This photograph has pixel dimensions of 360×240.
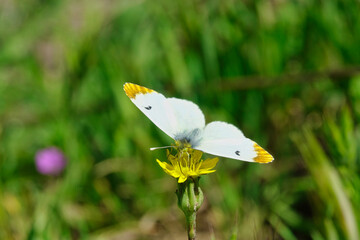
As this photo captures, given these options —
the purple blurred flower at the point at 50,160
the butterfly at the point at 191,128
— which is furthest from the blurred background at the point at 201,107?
the butterfly at the point at 191,128

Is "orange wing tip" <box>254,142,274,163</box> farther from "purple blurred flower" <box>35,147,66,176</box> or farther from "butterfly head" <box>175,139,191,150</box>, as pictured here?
"purple blurred flower" <box>35,147,66,176</box>

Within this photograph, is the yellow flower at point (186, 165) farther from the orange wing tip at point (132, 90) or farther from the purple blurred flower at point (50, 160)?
the purple blurred flower at point (50, 160)

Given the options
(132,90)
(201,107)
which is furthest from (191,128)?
(201,107)

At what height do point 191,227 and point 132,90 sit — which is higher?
point 132,90

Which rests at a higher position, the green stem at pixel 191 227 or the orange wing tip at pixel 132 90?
the orange wing tip at pixel 132 90

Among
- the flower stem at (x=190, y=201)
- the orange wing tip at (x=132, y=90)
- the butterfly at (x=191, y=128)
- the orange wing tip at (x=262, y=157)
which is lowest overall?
the flower stem at (x=190, y=201)

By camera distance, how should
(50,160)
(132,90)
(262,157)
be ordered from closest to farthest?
(262,157), (132,90), (50,160)

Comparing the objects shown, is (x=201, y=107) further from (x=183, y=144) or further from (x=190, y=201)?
(x=190, y=201)

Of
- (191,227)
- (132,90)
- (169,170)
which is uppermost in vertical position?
(132,90)
